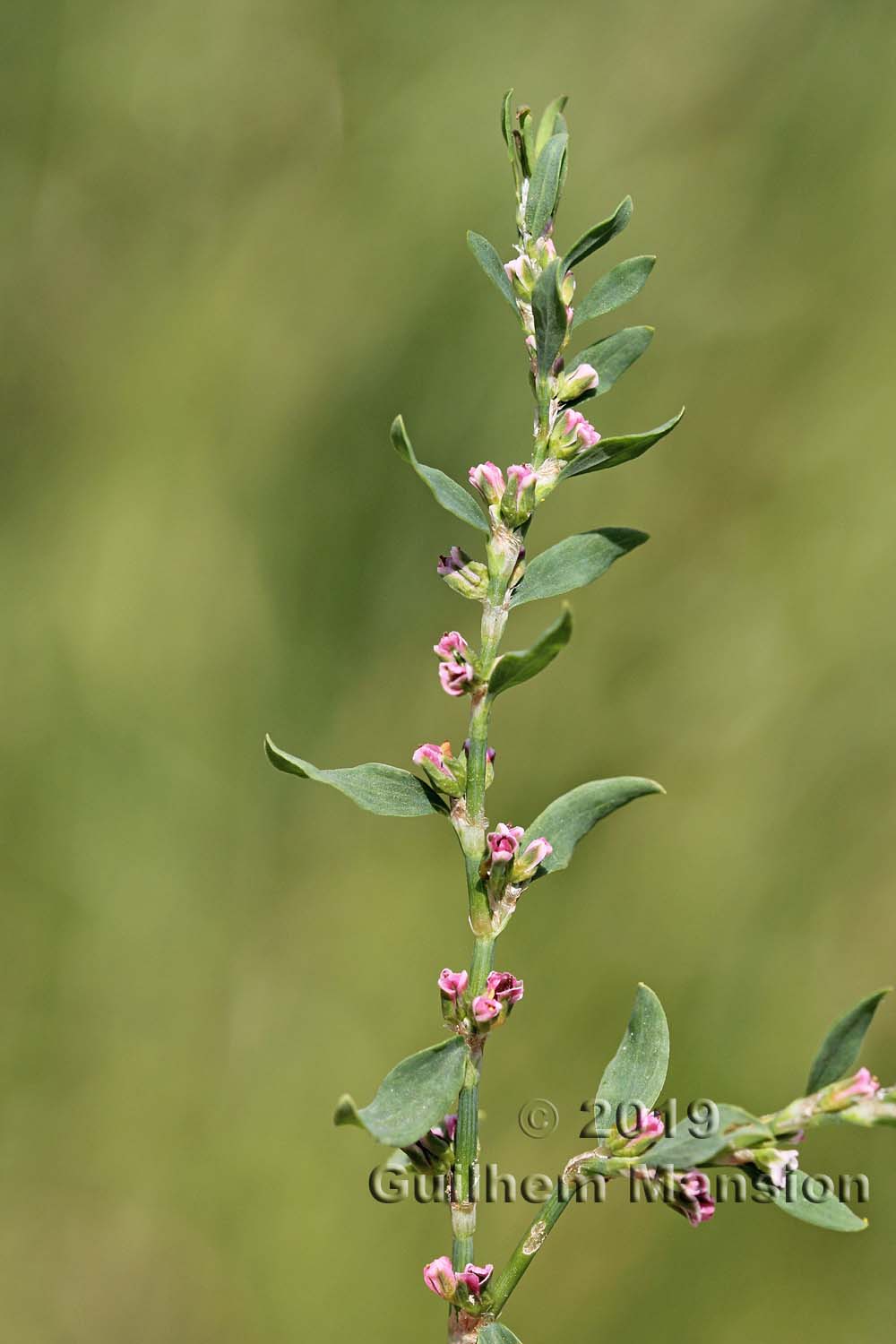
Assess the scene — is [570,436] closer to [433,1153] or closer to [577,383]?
[577,383]

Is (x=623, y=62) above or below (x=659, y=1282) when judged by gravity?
above

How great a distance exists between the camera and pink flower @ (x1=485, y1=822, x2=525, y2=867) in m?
0.23

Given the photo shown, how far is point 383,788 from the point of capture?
0.25 metres

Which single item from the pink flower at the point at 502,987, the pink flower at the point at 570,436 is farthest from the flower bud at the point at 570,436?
the pink flower at the point at 502,987

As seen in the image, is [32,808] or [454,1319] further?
[32,808]

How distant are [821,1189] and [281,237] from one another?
2.31 feet

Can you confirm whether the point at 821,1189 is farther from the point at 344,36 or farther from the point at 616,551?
the point at 344,36

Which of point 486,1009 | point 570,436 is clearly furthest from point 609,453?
point 486,1009

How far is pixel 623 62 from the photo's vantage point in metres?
0.74

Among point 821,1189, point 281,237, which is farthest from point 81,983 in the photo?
point 821,1189

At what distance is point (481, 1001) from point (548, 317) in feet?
0.42

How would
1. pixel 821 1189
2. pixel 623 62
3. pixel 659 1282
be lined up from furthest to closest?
pixel 623 62 → pixel 659 1282 → pixel 821 1189

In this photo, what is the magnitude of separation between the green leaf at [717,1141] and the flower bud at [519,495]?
11 cm

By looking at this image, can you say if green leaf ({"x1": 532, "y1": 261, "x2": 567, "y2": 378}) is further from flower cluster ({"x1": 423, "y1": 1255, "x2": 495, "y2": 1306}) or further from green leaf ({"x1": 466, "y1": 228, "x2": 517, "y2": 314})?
flower cluster ({"x1": 423, "y1": 1255, "x2": 495, "y2": 1306})
